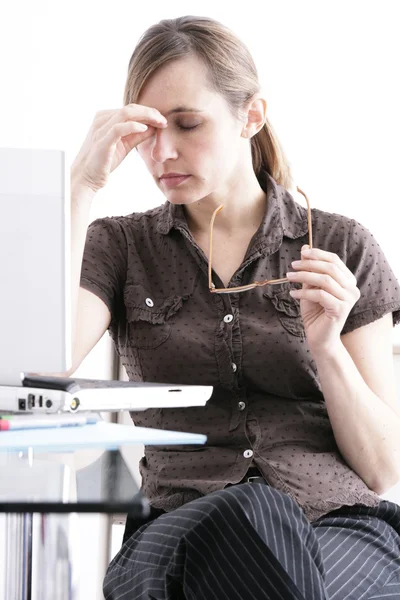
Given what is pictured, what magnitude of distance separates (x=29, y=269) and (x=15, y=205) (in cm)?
7

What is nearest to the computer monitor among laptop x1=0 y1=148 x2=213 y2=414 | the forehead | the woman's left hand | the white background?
laptop x1=0 y1=148 x2=213 y2=414

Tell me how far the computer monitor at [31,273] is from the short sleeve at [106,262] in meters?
0.56

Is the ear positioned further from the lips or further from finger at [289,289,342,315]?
finger at [289,289,342,315]

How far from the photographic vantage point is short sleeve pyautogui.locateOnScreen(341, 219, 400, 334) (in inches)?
60.4

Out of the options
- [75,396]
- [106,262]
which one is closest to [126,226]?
[106,262]

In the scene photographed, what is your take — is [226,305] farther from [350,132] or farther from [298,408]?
[350,132]

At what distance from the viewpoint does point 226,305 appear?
1.52 metres

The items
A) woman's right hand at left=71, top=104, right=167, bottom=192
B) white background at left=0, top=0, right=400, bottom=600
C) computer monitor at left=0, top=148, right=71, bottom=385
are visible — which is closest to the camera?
computer monitor at left=0, top=148, right=71, bottom=385

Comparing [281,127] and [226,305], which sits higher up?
[281,127]

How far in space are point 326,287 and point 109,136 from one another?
16.4 inches

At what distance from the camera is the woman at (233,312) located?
1376mm

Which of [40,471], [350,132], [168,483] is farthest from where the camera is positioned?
[350,132]

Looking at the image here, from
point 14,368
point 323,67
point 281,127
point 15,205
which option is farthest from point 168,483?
point 323,67

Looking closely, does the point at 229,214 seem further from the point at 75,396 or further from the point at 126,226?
the point at 75,396
